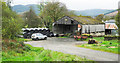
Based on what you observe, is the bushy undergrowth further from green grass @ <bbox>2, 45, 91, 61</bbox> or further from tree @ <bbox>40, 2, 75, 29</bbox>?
tree @ <bbox>40, 2, 75, 29</bbox>

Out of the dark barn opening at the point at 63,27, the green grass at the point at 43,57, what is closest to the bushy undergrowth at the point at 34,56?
the green grass at the point at 43,57

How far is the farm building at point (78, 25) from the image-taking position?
33.5 meters

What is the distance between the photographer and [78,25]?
37.7 metres

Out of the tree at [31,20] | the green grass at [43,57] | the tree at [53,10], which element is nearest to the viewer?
the green grass at [43,57]

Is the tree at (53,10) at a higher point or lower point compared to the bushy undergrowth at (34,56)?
higher

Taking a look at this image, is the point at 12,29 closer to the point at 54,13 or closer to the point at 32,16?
the point at 54,13

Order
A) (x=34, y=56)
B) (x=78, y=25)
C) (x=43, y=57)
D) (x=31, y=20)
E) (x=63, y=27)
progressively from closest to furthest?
(x=43, y=57), (x=34, y=56), (x=78, y=25), (x=63, y=27), (x=31, y=20)

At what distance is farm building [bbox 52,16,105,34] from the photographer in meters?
33.5

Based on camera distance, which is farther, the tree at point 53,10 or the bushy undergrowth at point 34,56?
the tree at point 53,10

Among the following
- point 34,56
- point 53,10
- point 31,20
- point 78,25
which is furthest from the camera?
point 31,20

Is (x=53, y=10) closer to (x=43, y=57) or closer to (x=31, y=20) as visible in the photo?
A: (x=31, y=20)

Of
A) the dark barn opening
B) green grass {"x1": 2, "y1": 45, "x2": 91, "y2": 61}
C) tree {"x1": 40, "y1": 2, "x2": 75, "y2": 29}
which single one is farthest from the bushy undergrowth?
tree {"x1": 40, "y1": 2, "x2": 75, "y2": 29}

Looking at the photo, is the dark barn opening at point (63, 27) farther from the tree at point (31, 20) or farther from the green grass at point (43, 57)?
the green grass at point (43, 57)

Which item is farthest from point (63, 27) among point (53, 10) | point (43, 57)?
point (43, 57)
